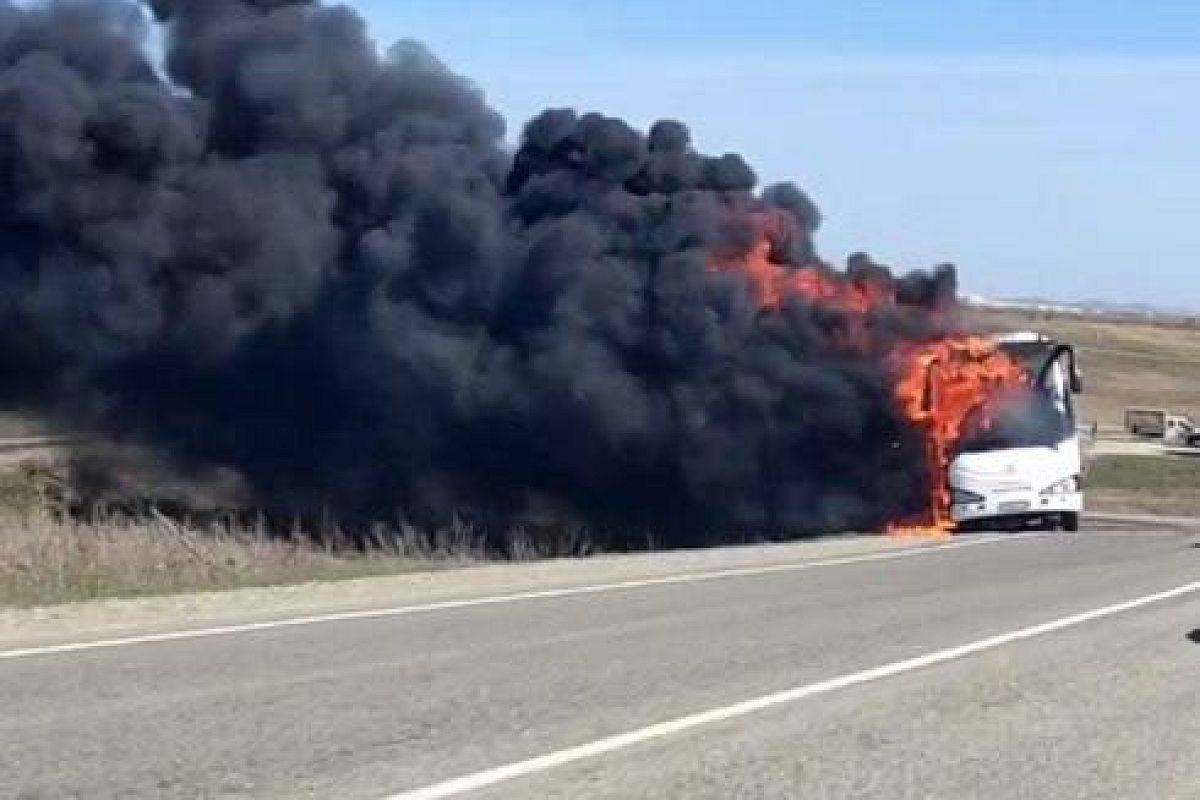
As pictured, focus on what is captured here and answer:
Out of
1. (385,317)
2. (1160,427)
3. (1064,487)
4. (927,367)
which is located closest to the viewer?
(1064,487)

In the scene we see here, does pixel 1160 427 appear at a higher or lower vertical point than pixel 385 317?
lower

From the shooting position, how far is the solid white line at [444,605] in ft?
48.2

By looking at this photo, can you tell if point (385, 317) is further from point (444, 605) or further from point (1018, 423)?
point (444, 605)

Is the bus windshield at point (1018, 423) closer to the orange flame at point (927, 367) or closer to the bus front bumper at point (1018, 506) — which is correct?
the orange flame at point (927, 367)

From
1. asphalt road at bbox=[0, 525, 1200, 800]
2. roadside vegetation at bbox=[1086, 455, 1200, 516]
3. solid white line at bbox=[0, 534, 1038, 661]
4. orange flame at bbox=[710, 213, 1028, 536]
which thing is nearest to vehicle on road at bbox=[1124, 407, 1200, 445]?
roadside vegetation at bbox=[1086, 455, 1200, 516]

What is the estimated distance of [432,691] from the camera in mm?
12609

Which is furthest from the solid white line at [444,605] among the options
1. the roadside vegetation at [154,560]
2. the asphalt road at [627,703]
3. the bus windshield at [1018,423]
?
the bus windshield at [1018,423]

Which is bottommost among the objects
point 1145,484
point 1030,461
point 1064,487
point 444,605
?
point 1145,484

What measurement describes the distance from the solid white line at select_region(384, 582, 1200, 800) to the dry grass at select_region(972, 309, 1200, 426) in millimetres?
70536

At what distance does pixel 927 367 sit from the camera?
123 ft

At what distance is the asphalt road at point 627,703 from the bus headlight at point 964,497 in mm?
15147

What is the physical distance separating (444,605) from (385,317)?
21.5 metres

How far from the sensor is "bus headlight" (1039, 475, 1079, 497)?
35.4 metres

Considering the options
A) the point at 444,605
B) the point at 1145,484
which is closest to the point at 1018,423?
the point at 444,605
